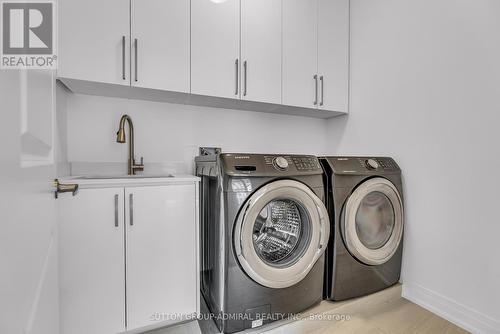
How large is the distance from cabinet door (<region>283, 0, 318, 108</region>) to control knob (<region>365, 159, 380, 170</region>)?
2.25ft

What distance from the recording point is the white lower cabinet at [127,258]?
3.88 feet

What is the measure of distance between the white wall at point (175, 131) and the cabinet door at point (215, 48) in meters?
0.42

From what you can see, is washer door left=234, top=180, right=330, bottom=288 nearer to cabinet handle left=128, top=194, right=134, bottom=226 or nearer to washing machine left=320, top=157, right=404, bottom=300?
washing machine left=320, top=157, right=404, bottom=300

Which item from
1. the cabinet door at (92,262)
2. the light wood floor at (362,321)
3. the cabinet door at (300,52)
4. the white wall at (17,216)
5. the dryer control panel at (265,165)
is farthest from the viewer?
the cabinet door at (300,52)

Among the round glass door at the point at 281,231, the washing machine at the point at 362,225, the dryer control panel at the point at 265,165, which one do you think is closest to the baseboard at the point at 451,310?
the washing machine at the point at 362,225

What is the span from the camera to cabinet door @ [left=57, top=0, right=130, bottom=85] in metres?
1.30

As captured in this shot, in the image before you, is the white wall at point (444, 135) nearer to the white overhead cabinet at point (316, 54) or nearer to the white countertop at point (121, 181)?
the white overhead cabinet at point (316, 54)

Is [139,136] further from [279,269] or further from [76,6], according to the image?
[279,269]

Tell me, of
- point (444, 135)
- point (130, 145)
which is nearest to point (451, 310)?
point (444, 135)

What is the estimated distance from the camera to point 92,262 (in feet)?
3.98

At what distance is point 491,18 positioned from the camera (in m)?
1.34

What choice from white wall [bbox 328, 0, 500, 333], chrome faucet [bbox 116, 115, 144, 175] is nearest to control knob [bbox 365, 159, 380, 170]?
white wall [bbox 328, 0, 500, 333]

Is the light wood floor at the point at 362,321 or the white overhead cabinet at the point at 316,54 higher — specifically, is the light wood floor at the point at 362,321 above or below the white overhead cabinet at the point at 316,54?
below

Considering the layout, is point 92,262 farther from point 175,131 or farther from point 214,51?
point 214,51
